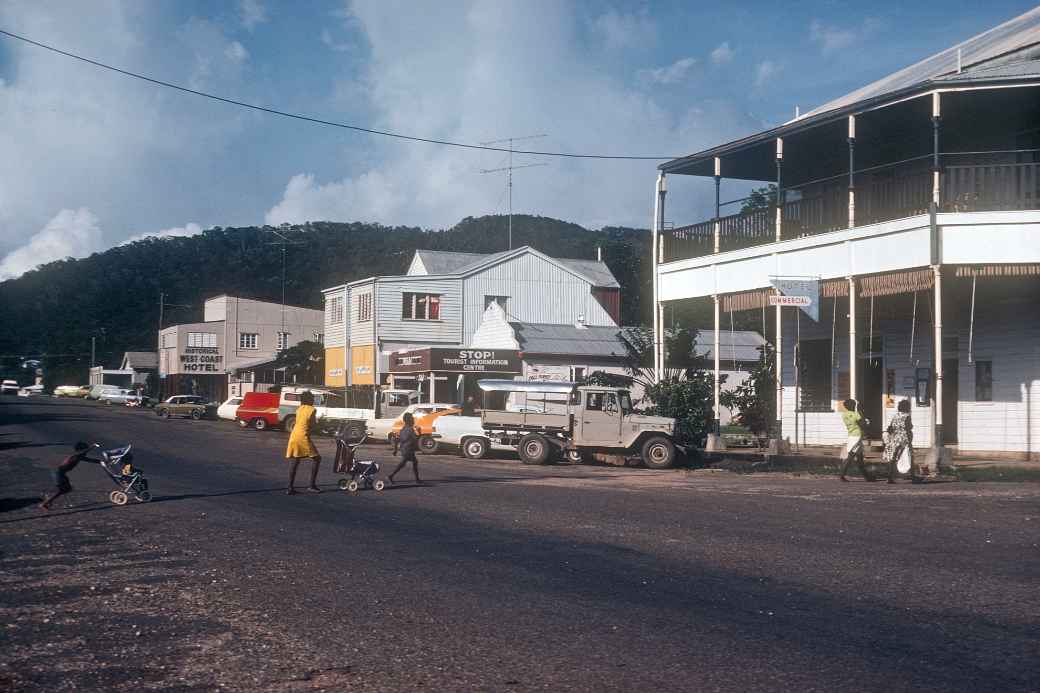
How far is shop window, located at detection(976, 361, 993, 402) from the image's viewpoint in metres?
24.4

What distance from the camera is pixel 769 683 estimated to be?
625cm

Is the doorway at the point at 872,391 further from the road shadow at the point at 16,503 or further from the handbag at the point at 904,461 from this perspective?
the road shadow at the point at 16,503

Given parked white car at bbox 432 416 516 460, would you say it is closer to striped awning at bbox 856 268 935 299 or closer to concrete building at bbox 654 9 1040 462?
concrete building at bbox 654 9 1040 462

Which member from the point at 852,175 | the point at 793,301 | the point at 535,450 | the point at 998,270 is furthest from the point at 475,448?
the point at 998,270

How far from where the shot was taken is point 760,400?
28.0m

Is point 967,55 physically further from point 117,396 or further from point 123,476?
point 117,396

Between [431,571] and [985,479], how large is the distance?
13951 mm

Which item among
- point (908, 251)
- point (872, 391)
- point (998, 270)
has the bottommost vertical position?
point (872, 391)

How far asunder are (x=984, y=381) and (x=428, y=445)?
15159mm

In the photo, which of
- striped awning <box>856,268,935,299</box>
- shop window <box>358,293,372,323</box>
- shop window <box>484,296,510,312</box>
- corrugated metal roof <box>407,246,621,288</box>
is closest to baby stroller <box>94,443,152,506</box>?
striped awning <box>856,268,935,299</box>

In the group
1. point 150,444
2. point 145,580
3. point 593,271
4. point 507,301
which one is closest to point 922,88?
point 145,580

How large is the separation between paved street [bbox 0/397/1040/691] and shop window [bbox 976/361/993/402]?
708 centimetres

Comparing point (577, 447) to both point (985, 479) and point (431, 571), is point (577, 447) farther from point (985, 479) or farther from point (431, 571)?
point (431, 571)

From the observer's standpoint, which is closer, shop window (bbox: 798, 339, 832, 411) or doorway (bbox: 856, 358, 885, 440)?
doorway (bbox: 856, 358, 885, 440)
